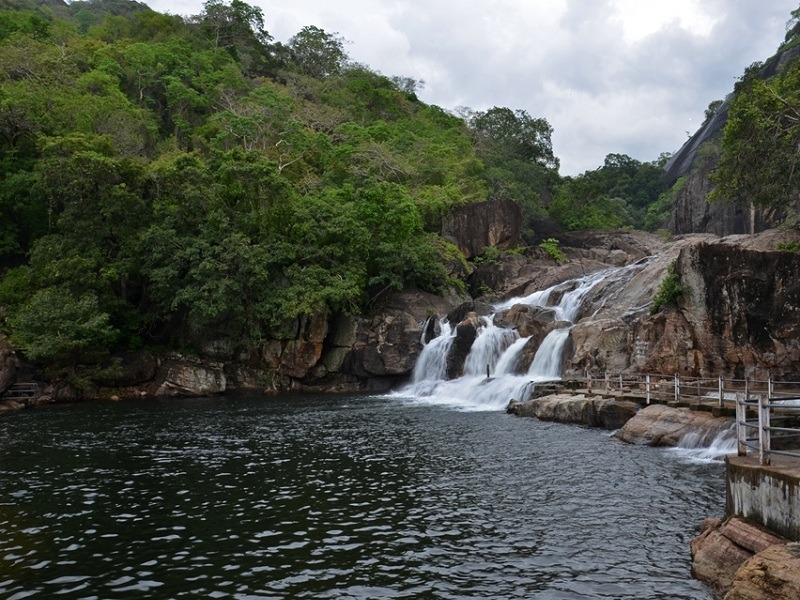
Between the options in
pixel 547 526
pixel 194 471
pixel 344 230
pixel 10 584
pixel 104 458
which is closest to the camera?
pixel 10 584

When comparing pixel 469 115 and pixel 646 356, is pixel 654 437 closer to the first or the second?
pixel 646 356

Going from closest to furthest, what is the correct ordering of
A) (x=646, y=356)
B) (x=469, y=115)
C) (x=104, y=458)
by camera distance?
(x=104, y=458) < (x=646, y=356) < (x=469, y=115)

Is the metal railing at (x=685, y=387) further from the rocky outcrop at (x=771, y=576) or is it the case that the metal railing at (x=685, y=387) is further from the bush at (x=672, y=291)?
the rocky outcrop at (x=771, y=576)

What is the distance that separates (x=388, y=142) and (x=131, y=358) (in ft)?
124

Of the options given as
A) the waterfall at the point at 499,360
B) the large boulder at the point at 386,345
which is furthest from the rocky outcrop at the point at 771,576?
the large boulder at the point at 386,345

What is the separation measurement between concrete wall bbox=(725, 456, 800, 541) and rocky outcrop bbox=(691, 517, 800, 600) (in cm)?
19

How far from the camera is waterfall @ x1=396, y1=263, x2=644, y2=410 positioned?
33719 mm

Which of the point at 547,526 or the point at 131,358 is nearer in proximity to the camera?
the point at 547,526

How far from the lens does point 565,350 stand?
33188 millimetres

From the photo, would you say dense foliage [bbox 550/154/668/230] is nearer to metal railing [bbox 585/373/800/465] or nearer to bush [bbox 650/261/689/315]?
bush [bbox 650/261/689/315]

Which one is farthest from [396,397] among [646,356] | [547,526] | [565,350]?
[547,526]

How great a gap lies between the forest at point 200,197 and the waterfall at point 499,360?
7628 millimetres

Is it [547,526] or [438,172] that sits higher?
[438,172]

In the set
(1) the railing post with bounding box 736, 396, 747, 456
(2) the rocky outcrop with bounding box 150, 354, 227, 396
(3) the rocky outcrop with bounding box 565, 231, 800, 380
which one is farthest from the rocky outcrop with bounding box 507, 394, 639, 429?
(2) the rocky outcrop with bounding box 150, 354, 227, 396
